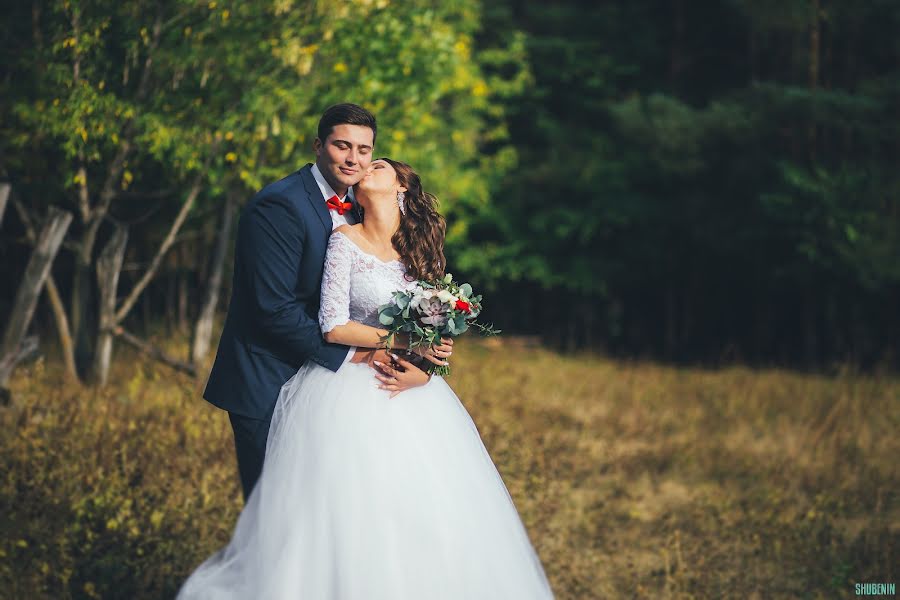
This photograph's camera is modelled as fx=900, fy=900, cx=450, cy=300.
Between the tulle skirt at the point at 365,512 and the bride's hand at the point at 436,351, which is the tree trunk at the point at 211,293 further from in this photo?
the bride's hand at the point at 436,351

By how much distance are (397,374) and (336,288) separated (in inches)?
16.7

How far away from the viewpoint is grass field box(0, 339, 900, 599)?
214 inches

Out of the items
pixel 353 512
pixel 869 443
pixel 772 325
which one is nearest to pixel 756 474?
pixel 869 443

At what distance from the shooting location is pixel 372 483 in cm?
343

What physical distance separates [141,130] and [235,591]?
4989 millimetres

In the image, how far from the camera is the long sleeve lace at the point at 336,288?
3.50m

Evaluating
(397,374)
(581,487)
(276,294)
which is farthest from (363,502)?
(581,487)

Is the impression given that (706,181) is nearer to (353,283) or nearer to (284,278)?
(353,283)

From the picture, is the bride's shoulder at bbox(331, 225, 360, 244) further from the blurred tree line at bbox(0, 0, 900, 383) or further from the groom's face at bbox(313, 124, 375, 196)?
the blurred tree line at bbox(0, 0, 900, 383)

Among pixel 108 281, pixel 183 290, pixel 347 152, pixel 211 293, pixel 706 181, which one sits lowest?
pixel 183 290

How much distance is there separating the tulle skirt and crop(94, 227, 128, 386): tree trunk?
5131mm

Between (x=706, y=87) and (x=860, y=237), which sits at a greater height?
(x=706, y=87)

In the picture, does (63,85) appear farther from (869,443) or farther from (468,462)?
(869,443)

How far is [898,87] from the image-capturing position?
1229 cm
